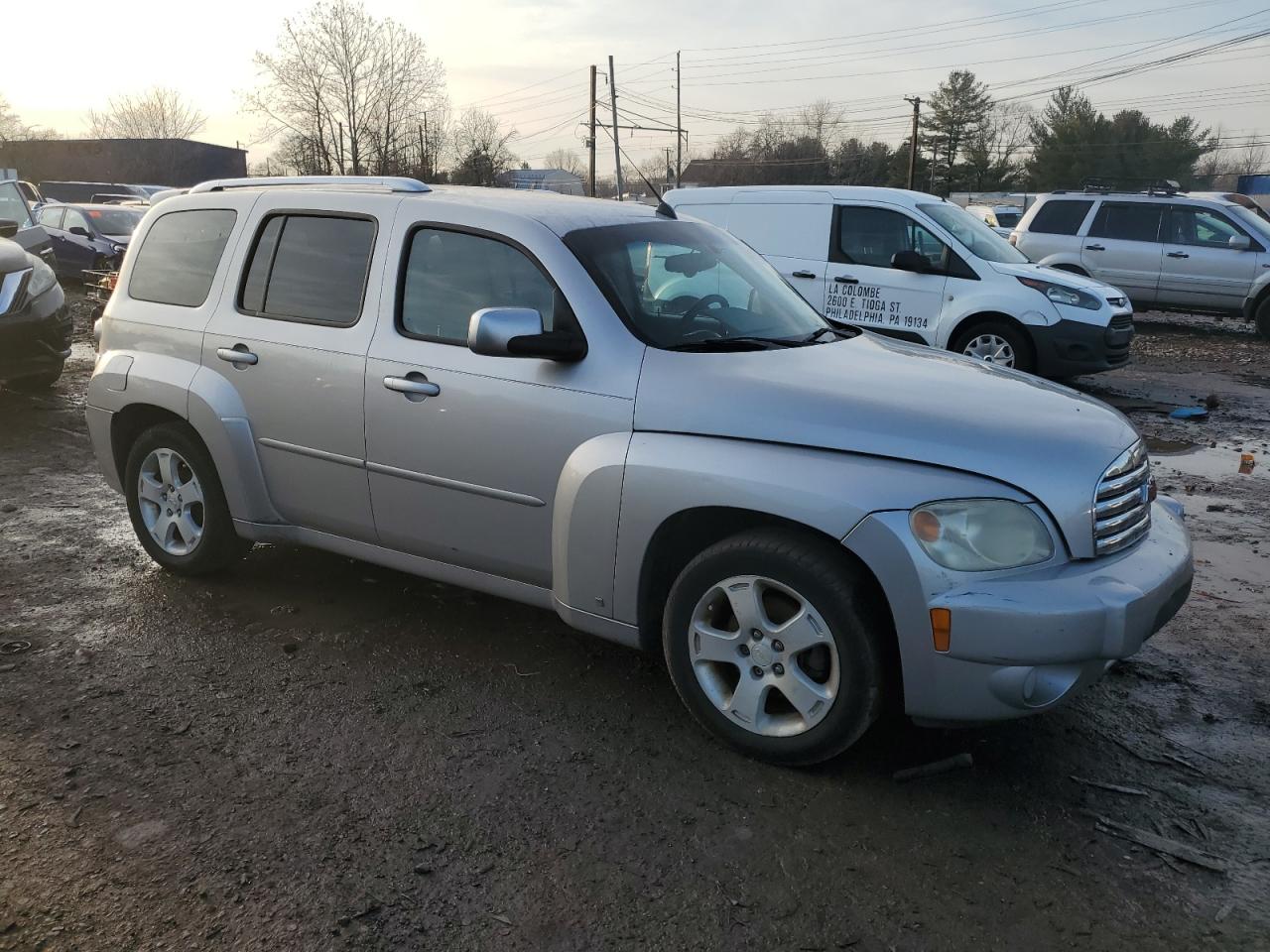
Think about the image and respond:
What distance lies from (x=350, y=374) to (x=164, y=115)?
10001 centimetres

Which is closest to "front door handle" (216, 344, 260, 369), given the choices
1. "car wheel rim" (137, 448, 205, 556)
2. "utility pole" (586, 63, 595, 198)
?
"car wheel rim" (137, 448, 205, 556)

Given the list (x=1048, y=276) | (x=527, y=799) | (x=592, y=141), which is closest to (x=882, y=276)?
(x=1048, y=276)

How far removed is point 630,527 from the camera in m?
3.50

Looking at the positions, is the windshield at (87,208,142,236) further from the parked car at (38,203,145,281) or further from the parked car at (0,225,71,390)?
the parked car at (0,225,71,390)

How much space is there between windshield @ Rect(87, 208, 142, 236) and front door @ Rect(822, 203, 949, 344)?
611 inches

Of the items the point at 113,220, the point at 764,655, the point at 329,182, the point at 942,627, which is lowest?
the point at 764,655

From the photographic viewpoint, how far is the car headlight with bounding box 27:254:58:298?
8.98 meters

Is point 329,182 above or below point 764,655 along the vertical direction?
above

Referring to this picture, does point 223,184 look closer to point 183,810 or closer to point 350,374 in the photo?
point 350,374

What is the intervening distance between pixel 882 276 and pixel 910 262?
0.51m

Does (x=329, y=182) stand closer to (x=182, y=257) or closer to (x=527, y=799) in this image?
(x=182, y=257)

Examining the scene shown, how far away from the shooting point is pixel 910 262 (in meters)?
9.73

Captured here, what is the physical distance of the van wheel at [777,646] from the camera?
313 cm

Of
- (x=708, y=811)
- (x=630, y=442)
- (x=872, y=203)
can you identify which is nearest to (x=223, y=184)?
(x=630, y=442)
